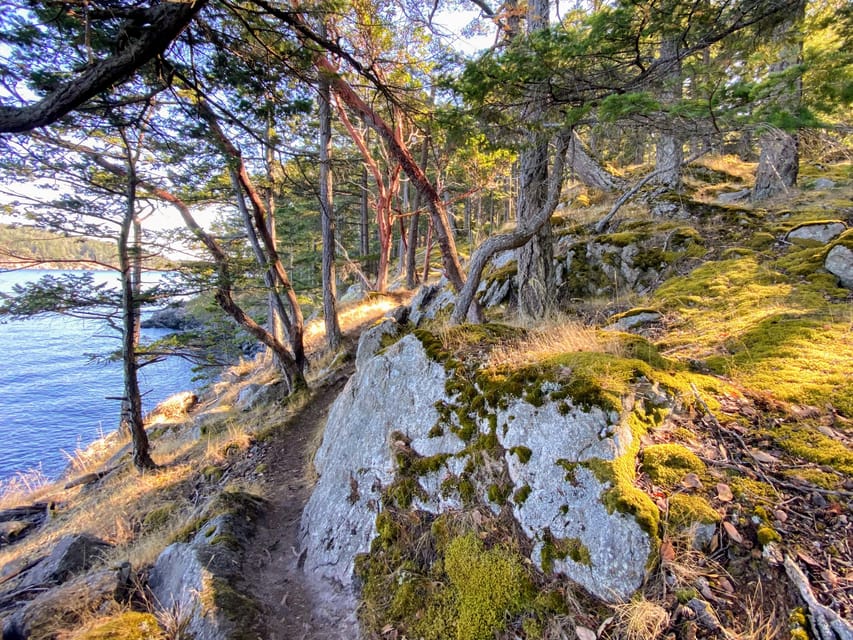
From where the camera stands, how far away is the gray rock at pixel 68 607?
9.40 ft

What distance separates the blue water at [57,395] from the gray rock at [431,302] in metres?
6.08

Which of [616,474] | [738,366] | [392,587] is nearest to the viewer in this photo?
[616,474]

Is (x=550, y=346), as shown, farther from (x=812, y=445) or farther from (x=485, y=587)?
(x=485, y=587)

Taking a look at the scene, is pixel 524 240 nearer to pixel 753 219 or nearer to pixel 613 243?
pixel 613 243

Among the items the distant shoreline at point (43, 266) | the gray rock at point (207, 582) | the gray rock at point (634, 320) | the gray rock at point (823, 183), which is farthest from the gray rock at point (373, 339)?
the gray rock at point (823, 183)

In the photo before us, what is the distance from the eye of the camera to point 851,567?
1.75 metres

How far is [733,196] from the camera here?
9.13m

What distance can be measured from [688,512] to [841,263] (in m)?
4.69

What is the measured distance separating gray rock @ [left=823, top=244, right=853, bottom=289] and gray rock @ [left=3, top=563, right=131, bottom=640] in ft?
27.4

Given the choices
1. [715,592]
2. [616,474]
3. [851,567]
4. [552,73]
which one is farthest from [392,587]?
[552,73]

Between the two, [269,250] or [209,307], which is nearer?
[209,307]

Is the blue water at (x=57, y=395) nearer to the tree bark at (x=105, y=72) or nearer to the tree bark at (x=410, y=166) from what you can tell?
the tree bark at (x=105, y=72)

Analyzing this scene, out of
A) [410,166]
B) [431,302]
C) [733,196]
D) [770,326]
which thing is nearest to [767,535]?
[770,326]

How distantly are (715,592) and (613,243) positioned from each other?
6628 millimetres
